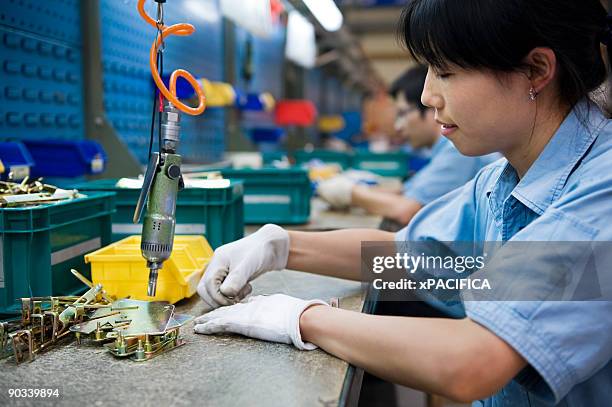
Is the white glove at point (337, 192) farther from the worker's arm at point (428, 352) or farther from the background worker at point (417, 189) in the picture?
the worker's arm at point (428, 352)

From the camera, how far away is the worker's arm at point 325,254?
1.40 m

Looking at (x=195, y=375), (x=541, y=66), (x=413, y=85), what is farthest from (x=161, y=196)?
(x=413, y=85)

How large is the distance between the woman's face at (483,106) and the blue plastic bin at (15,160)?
1.08 meters

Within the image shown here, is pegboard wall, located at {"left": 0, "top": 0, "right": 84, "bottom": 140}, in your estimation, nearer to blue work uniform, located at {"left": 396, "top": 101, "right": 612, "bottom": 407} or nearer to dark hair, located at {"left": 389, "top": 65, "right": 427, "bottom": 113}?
blue work uniform, located at {"left": 396, "top": 101, "right": 612, "bottom": 407}

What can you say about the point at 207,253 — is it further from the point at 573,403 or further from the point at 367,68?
the point at 367,68

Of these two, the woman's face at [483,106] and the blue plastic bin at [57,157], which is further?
the blue plastic bin at [57,157]

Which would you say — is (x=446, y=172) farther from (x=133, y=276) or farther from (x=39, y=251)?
(x=39, y=251)

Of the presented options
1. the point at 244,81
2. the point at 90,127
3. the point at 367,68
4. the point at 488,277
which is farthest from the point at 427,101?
the point at 367,68

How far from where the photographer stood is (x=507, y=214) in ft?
3.68

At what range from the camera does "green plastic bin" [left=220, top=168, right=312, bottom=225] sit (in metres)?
2.22

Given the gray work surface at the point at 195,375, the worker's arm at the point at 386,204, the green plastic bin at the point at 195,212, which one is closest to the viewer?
the gray work surface at the point at 195,375

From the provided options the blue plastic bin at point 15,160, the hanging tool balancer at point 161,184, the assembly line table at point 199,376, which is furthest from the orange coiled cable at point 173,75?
the blue plastic bin at point 15,160

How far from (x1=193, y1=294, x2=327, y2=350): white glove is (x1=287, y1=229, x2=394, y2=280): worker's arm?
13.2 inches

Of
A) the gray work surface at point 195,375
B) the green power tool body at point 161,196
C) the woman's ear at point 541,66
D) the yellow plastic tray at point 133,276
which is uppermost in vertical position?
the woman's ear at point 541,66
